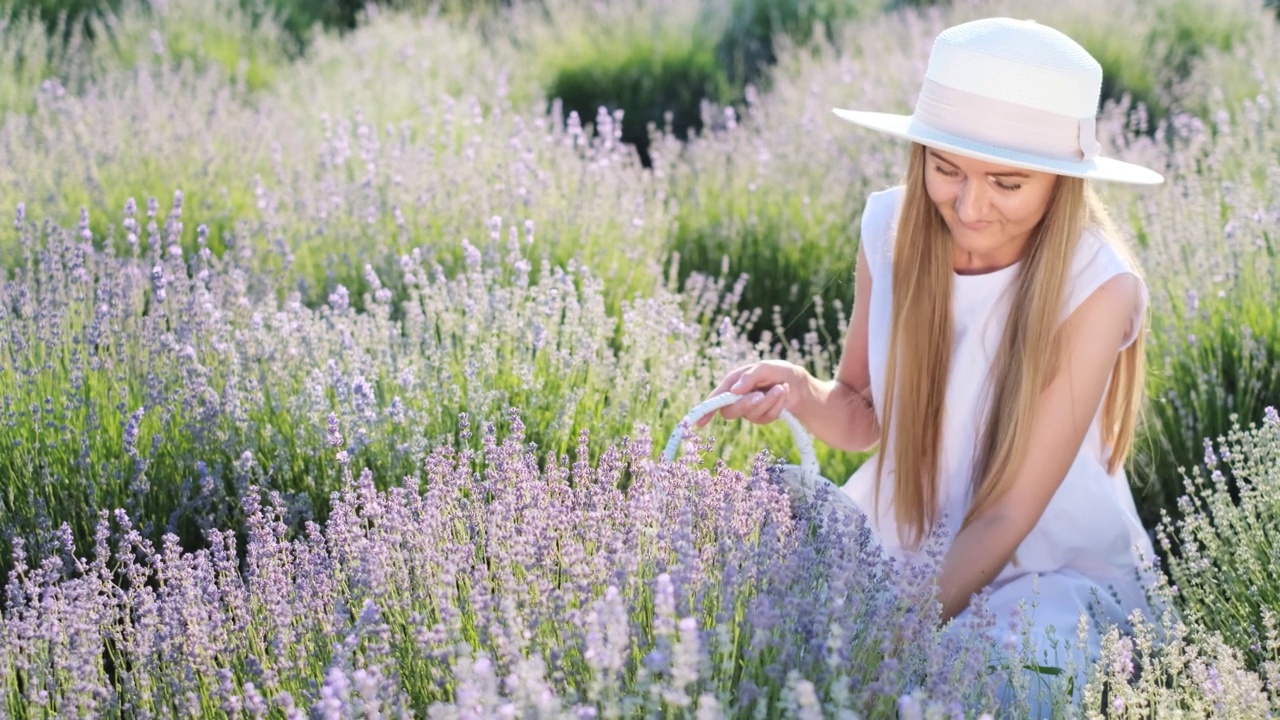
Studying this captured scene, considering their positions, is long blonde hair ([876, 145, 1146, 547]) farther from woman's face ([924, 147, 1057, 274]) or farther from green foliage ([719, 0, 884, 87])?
green foliage ([719, 0, 884, 87])

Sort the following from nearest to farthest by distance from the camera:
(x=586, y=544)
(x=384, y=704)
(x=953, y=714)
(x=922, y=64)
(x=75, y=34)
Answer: (x=953, y=714), (x=384, y=704), (x=586, y=544), (x=922, y=64), (x=75, y=34)

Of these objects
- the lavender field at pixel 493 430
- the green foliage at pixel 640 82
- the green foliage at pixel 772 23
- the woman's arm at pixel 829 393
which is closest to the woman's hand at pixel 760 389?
the woman's arm at pixel 829 393

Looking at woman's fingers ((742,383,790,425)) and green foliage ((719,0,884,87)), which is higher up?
woman's fingers ((742,383,790,425))

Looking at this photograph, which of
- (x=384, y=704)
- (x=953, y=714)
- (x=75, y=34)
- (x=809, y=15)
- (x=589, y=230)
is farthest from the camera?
(x=809, y=15)

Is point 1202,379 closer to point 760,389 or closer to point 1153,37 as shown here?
point 760,389

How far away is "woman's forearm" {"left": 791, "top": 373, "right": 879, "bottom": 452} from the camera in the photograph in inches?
113

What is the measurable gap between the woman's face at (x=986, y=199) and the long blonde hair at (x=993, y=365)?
0.04 m

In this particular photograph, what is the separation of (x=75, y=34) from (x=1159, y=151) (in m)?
6.00

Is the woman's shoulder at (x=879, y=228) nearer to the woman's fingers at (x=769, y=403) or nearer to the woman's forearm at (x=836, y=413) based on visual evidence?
the woman's forearm at (x=836, y=413)

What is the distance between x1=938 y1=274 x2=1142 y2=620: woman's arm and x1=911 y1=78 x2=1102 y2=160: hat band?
276 mm

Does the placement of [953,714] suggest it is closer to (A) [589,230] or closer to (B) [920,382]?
(B) [920,382]

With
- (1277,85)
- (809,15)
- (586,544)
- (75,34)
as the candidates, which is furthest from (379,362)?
(809,15)

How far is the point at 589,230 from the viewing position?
451 cm

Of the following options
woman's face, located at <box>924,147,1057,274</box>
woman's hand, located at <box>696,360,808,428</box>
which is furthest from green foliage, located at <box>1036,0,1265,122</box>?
woman's hand, located at <box>696,360,808,428</box>
